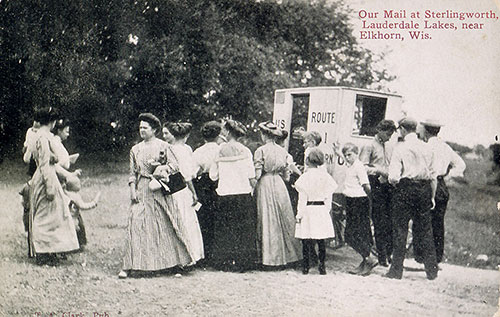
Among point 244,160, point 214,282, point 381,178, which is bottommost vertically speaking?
point 214,282

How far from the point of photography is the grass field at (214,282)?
4.34 m

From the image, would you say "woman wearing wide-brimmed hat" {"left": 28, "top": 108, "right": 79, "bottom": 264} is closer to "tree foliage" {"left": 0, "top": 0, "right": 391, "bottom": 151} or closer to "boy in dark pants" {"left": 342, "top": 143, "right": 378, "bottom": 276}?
"tree foliage" {"left": 0, "top": 0, "right": 391, "bottom": 151}

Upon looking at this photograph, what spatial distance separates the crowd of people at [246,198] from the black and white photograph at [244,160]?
0.01m

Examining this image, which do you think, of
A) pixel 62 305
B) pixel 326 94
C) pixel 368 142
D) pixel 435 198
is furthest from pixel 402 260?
pixel 62 305

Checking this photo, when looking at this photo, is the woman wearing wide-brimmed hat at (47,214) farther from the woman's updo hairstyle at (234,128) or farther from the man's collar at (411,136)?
the man's collar at (411,136)

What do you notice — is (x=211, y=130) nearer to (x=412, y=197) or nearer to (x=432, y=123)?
(x=412, y=197)

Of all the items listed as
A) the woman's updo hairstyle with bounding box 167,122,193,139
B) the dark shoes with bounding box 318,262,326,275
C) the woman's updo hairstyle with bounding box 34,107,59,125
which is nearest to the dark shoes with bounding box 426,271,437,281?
the dark shoes with bounding box 318,262,326,275

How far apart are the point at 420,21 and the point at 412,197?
4.92 ft

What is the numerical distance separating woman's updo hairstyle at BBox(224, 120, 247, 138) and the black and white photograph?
14 millimetres

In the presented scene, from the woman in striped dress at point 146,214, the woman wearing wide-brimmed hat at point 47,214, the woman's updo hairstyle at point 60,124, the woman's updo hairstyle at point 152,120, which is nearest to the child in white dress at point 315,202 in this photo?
the woman in striped dress at point 146,214

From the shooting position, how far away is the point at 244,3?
4660 mm

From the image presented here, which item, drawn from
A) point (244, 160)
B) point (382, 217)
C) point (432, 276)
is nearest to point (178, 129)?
point (244, 160)

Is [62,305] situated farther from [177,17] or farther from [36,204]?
[177,17]

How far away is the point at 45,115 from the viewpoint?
179 inches
